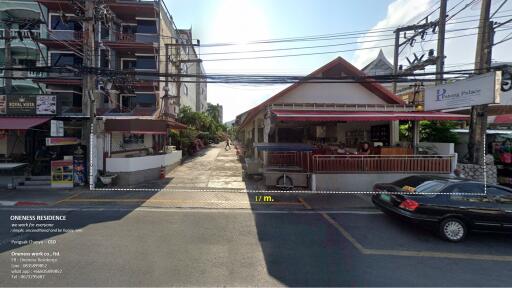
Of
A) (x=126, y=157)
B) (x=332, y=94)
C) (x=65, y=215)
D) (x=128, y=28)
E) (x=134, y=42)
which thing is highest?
(x=128, y=28)

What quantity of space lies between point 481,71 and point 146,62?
20562 millimetres

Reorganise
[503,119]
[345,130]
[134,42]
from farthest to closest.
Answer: [134,42] → [345,130] → [503,119]

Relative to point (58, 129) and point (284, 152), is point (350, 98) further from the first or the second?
point (58, 129)

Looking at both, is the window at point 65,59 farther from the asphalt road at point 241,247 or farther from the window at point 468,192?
the window at point 468,192

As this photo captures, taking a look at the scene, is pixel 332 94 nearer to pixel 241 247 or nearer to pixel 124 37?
pixel 241 247

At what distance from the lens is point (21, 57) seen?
2406 centimetres

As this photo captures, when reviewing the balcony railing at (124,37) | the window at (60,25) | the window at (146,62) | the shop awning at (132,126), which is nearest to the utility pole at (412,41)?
the shop awning at (132,126)

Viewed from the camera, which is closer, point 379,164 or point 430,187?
point 430,187

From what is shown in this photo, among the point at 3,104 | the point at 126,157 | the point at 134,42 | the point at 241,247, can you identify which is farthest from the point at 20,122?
the point at 241,247

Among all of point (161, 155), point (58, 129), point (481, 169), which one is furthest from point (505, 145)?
point (58, 129)

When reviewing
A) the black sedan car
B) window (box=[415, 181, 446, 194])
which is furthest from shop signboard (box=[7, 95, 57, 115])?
window (box=[415, 181, 446, 194])

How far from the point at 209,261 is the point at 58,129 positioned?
1037 centimetres

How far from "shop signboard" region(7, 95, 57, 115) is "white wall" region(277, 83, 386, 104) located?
1088 cm

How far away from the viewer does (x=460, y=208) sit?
20.6 ft
